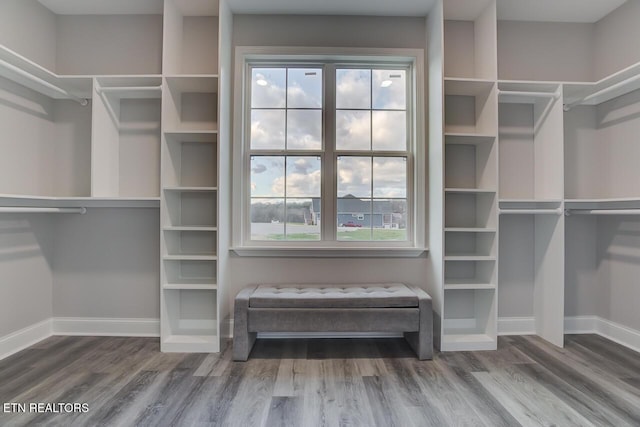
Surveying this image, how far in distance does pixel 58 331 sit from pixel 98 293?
46 centimetres

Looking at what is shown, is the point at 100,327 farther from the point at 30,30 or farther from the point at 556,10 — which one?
the point at 556,10

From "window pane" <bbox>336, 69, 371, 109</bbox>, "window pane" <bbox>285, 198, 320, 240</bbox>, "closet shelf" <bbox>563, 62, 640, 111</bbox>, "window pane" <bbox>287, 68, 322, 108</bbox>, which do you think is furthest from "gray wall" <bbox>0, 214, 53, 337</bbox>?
"closet shelf" <bbox>563, 62, 640, 111</bbox>

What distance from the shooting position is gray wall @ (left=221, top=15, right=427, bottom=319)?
2773mm

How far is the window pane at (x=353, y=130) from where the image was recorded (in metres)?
2.87

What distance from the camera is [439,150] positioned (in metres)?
2.52

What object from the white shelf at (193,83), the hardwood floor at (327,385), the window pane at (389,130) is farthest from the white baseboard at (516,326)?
the white shelf at (193,83)

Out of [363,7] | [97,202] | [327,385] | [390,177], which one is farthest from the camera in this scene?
[390,177]

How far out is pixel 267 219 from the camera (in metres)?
2.86

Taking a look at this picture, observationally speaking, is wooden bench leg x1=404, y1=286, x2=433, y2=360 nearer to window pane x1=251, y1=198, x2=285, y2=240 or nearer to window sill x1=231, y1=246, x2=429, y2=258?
window sill x1=231, y1=246, x2=429, y2=258

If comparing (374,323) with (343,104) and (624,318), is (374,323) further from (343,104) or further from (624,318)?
(624,318)

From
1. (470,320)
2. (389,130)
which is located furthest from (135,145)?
(470,320)

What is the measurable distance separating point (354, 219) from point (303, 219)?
46cm

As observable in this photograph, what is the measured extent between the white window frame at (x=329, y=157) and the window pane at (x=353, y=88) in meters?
0.07

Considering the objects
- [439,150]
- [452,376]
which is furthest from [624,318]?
[439,150]
